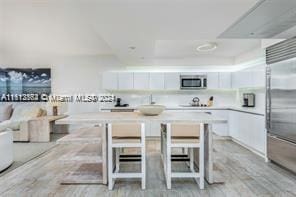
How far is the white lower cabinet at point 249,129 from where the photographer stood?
15.4ft

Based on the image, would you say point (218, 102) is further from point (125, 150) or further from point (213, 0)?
point (213, 0)

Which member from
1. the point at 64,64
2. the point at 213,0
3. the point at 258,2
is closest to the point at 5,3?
the point at 64,64

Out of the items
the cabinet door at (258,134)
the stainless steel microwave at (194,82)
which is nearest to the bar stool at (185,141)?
the cabinet door at (258,134)

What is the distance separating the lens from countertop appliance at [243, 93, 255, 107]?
6145 mm

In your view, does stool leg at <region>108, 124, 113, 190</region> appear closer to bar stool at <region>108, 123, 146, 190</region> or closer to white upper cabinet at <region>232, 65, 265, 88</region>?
bar stool at <region>108, 123, 146, 190</region>

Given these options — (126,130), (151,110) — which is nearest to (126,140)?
(126,130)

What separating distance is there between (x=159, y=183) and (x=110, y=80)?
425 centimetres

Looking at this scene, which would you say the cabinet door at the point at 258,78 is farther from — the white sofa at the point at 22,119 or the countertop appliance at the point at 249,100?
the white sofa at the point at 22,119

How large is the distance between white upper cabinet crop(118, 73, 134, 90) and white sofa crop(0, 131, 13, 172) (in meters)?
3.39

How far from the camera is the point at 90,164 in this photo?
4.16m

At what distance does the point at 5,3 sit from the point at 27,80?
2879 millimetres

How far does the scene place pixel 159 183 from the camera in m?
3.41

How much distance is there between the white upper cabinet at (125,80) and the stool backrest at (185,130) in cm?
388

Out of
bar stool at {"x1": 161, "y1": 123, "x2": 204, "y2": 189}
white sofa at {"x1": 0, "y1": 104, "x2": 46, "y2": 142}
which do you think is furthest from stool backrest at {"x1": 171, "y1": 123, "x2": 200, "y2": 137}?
white sofa at {"x1": 0, "y1": 104, "x2": 46, "y2": 142}
